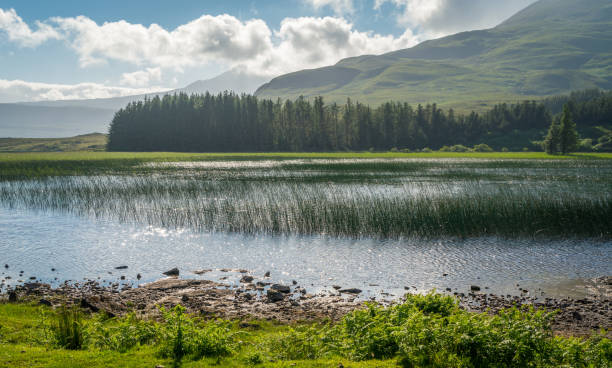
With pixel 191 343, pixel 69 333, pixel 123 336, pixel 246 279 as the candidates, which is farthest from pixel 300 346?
pixel 246 279

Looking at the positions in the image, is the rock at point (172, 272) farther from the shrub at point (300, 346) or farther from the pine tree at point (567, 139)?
the pine tree at point (567, 139)

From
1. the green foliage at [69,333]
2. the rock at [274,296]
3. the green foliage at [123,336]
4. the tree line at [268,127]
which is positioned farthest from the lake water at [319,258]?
the tree line at [268,127]

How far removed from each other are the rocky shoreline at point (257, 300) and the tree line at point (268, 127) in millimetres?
112703

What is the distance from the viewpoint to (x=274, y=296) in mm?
14586

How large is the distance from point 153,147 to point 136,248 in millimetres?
120661

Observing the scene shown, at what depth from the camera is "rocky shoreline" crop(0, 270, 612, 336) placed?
508 inches

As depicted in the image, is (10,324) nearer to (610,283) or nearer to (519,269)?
(519,269)

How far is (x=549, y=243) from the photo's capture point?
22516 mm

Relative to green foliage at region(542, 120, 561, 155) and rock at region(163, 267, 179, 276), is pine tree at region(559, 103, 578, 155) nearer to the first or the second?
green foliage at region(542, 120, 561, 155)

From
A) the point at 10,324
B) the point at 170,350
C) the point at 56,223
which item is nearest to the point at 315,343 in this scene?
the point at 170,350

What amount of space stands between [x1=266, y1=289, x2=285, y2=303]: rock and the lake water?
1772mm

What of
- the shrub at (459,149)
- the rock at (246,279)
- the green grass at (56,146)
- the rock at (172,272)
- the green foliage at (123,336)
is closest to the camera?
the green foliage at (123,336)

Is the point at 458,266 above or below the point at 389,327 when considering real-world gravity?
below

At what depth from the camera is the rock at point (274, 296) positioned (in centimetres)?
1448
